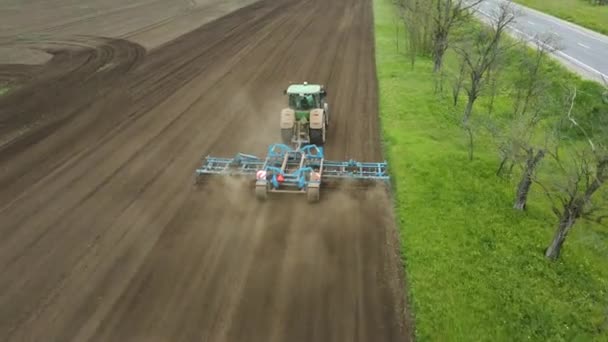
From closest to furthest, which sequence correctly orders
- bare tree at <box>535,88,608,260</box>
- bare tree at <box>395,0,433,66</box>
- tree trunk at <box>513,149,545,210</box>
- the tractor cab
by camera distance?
bare tree at <box>535,88,608,260</box>
tree trunk at <box>513,149,545,210</box>
the tractor cab
bare tree at <box>395,0,433,66</box>

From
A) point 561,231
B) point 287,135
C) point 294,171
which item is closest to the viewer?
point 561,231

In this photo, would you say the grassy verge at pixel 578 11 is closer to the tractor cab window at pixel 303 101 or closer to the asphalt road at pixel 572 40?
the asphalt road at pixel 572 40

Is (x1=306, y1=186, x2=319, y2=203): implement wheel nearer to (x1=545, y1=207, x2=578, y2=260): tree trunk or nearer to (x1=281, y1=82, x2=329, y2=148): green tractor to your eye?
(x1=281, y1=82, x2=329, y2=148): green tractor

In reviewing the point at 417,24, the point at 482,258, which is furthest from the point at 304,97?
the point at 417,24

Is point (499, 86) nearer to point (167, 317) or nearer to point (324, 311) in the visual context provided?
point (324, 311)

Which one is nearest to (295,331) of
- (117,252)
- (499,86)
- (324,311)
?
(324,311)

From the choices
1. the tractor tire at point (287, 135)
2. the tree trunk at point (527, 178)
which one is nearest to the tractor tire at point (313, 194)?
the tractor tire at point (287, 135)

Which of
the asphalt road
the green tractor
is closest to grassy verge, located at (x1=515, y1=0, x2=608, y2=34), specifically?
the asphalt road

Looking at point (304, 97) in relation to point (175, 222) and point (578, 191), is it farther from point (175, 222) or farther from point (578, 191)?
point (578, 191)
